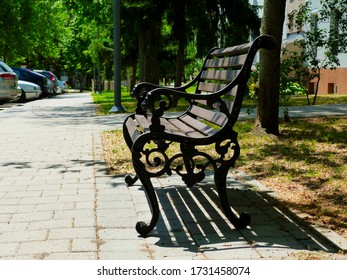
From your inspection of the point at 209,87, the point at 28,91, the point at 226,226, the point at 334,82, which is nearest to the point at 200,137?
the point at 226,226

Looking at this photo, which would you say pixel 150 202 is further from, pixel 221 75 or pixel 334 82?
pixel 334 82

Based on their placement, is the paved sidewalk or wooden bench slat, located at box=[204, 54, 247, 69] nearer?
the paved sidewalk

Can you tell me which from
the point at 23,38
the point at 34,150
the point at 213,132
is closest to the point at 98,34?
the point at 23,38

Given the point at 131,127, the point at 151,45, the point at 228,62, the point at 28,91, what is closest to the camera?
the point at 228,62

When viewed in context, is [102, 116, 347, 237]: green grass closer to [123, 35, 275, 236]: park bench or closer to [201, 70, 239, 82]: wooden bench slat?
[123, 35, 275, 236]: park bench

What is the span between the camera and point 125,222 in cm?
435

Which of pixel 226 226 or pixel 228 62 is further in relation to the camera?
pixel 228 62

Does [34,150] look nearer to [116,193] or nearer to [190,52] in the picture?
[116,193]

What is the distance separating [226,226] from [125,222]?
0.81 meters

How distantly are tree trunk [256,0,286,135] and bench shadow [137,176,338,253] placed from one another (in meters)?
3.84

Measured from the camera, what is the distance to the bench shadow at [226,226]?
12.4 feet

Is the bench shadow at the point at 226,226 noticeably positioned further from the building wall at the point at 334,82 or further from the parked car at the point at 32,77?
the parked car at the point at 32,77

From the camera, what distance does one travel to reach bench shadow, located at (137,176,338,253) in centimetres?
378

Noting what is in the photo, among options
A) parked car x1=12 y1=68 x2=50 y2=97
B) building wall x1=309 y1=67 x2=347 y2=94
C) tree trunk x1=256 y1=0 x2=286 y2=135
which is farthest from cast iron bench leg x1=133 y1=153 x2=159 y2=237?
parked car x1=12 y1=68 x2=50 y2=97
